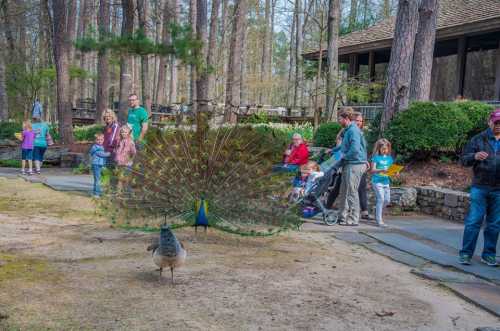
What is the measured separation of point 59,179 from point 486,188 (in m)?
10.9

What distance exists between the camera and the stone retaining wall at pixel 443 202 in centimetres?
1013

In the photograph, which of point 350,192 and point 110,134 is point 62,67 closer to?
point 110,134

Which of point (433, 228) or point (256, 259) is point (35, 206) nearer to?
point (256, 259)

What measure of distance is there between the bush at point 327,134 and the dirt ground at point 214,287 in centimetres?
867

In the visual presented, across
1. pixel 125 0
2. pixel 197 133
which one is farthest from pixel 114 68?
pixel 197 133

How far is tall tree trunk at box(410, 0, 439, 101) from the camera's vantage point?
46.4 feet

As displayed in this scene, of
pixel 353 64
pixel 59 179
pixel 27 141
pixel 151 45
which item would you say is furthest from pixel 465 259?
pixel 353 64

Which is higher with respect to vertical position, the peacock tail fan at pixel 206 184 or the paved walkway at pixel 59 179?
the peacock tail fan at pixel 206 184

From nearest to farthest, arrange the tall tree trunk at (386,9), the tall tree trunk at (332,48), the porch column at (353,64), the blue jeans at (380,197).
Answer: the blue jeans at (380,197) → the tall tree trunk at (332,48) → the porch column at (353,64) → the tall tree trunk at (386,9)

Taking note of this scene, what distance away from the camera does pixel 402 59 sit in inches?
518

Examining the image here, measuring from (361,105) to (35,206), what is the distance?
54.1 feet

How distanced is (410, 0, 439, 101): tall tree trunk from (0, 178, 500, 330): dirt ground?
8.59 meters

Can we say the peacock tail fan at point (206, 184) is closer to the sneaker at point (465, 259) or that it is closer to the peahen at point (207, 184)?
the peahen at point (207, 184)

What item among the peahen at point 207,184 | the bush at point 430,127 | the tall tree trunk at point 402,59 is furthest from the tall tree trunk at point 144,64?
the peahen at point 207,184
